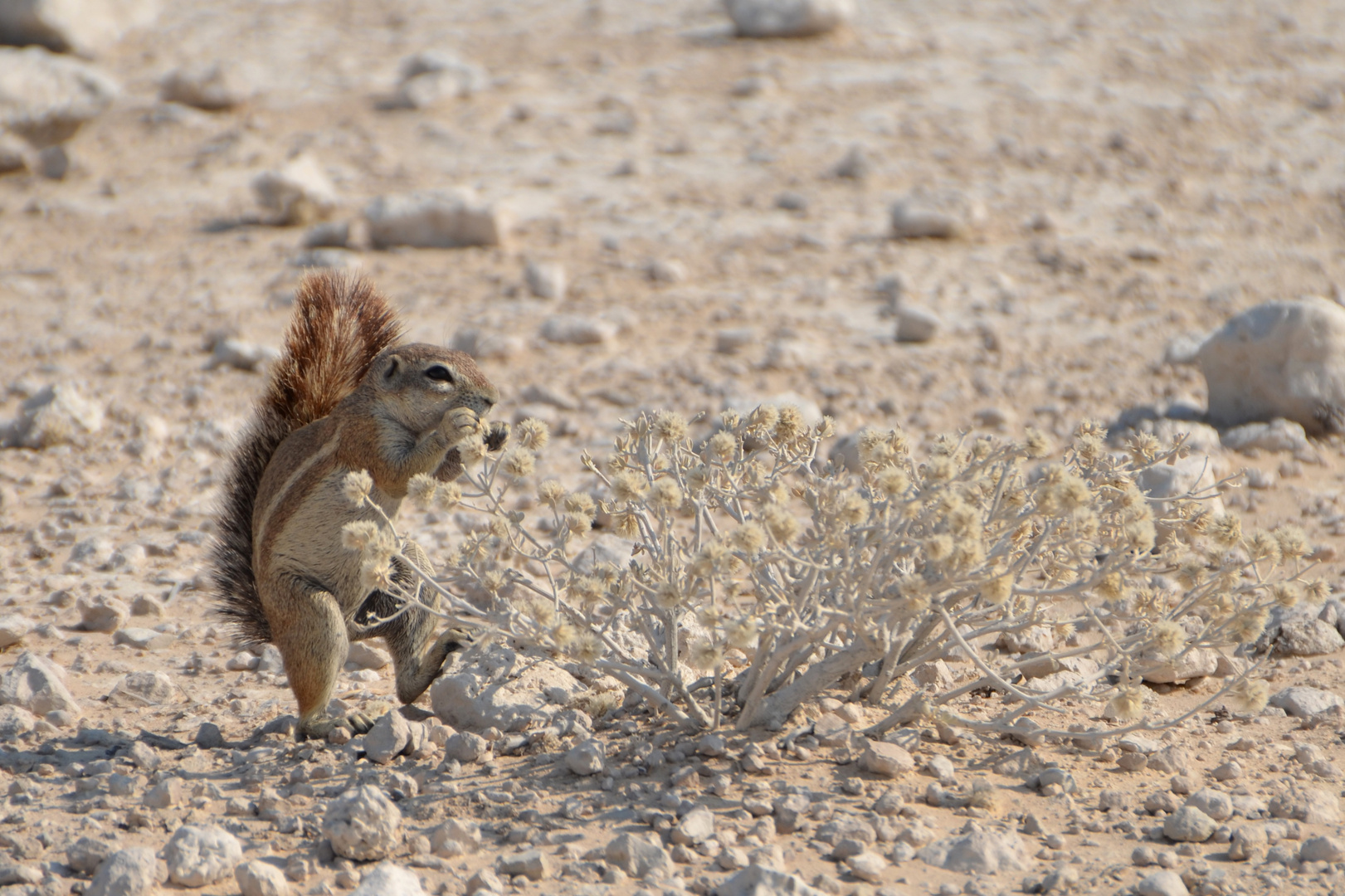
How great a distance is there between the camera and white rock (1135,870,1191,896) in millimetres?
2945

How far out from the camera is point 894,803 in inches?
130

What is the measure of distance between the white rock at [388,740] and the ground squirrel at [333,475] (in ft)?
0.70

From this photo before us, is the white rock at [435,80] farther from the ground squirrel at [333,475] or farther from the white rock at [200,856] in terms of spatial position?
the white rock at [200,856]

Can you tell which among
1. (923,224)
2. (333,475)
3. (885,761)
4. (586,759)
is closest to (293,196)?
(923,224)

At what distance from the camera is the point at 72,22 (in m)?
11.1

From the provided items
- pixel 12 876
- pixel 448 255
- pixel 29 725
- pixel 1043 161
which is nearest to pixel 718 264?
pixel 448 255

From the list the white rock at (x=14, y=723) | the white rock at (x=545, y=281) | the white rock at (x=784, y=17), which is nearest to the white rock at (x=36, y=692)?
the white rock at (x=14, y=723)

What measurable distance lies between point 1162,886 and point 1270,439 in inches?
139

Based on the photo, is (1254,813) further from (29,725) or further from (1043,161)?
(1043,161)

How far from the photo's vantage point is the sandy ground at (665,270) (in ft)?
11.4

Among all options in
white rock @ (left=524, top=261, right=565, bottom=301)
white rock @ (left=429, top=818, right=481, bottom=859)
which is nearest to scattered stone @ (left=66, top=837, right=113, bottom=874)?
white rock @ (left=429, top=818, right=481, bottom=859)

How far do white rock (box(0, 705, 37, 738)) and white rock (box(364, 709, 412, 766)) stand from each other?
0.97 metres

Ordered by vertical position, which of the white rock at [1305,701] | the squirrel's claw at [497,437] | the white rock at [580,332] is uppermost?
the squirrel's claw at [497,437]

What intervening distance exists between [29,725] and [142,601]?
3.28ft
